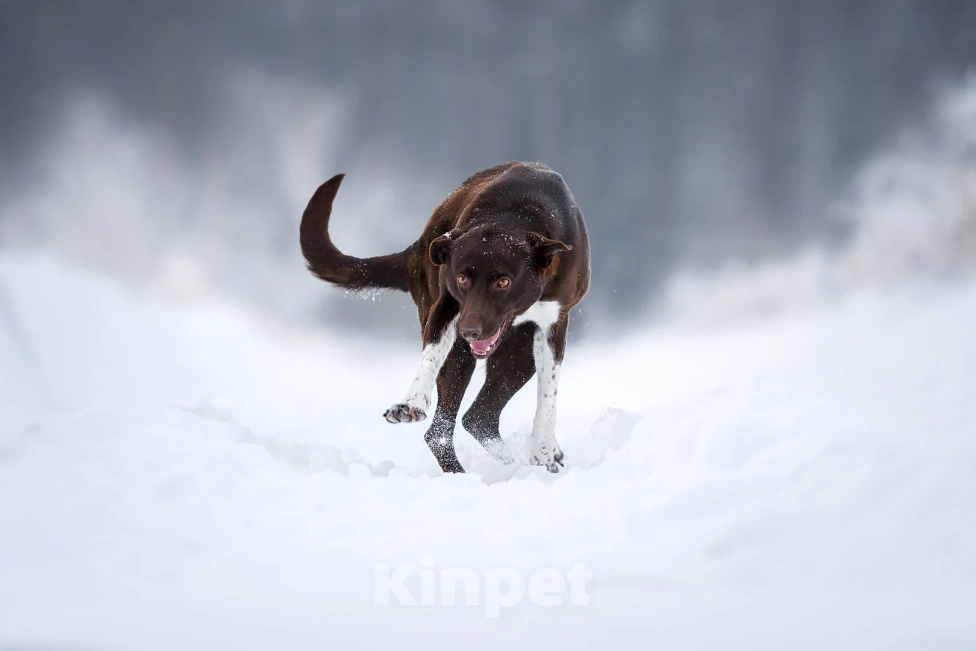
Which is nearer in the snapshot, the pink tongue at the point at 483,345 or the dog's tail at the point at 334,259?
the pink tongue at the point at 483,345

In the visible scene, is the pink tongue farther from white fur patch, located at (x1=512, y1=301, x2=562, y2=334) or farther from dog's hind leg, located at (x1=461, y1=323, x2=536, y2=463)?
dog's hind leg, located at (x1=461, y1=323, x2=536, y2=463)

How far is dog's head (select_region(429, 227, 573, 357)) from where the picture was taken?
438 centimetres

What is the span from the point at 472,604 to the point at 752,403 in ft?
8.44

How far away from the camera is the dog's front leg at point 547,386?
5312 millimetres

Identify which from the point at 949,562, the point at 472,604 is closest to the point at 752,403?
the point at 949,562

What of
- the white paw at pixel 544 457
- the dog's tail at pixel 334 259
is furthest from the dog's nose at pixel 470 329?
the dog's tail at pixel 334 259

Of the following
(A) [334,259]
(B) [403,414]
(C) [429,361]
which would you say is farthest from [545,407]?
(A) [334,259]

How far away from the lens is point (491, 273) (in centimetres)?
442

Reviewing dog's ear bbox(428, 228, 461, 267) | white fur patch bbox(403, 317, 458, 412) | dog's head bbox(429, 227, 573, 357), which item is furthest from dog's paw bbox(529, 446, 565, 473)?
dog's ear bbox(428, 228, 461, 267)

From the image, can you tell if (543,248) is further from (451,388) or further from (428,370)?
(451,388)

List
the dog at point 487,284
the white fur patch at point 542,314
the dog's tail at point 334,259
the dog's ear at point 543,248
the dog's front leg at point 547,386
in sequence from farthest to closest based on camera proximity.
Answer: the dog's tail at point 334,259, the dog's front leg at point 547,386, the white fur patch at point 542,314, the dog's ear at point 543,248, the dog at point 487,284

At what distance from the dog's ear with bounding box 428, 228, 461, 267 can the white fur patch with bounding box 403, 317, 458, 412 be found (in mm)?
483

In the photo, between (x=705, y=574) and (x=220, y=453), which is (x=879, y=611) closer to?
(x=705, y=574)

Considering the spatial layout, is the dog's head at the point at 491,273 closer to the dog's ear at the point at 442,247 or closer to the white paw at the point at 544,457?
the dog's ear at the point at 442,247
